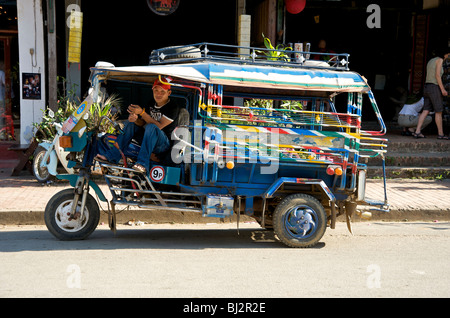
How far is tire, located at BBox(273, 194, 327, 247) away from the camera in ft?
19.6

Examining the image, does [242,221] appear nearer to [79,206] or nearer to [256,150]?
[256,150]

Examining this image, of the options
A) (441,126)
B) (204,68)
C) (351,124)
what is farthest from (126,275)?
(441,126)

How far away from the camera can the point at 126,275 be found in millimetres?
4762

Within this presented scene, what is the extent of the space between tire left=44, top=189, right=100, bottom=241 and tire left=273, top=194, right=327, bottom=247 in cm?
207

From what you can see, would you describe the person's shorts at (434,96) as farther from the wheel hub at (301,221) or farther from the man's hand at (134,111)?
the man's hand at (134,111)

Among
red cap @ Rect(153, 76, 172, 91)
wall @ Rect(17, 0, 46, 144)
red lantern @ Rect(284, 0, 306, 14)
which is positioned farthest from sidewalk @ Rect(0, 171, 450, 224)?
red lantern @ Rect(284, 0, 306, 14)

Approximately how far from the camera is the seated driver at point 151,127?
230 inches

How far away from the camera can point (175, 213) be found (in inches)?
295

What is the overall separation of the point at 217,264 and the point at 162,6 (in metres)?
6.89

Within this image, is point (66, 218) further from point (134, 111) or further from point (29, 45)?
point (29, 45)

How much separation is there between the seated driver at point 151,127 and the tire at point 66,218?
551 millimetres

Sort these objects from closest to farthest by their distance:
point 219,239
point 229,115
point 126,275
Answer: point 126,275
point 229,115
point 219,239

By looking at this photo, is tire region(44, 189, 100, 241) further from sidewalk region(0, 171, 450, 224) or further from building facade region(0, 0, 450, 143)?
building facade region(0, 0, 450, 143)
